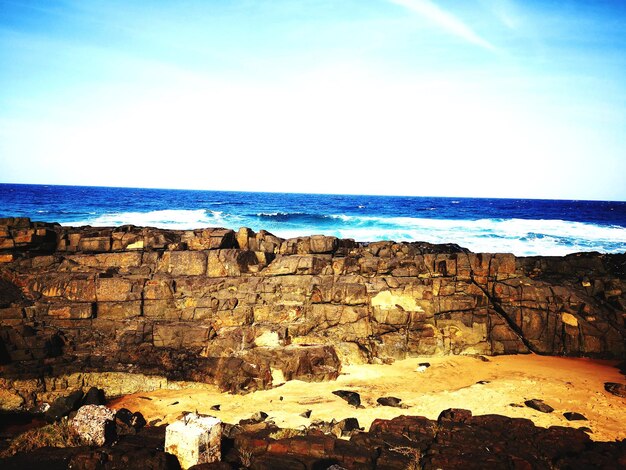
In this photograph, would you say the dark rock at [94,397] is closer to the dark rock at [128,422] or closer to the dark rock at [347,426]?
the dark rock at [128,422]

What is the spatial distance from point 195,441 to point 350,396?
4.86m

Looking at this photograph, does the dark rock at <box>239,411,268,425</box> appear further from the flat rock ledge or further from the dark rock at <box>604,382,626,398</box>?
the dark rock at <box>604,382,626,398</box>

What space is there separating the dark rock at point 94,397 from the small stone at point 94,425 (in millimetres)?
1985

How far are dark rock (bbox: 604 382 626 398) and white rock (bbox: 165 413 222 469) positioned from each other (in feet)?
34.8

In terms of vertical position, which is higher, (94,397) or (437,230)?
(437,230)

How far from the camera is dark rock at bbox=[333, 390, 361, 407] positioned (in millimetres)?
10852

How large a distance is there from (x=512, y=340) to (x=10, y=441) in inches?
592

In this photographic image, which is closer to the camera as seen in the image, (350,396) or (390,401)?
(390,401)

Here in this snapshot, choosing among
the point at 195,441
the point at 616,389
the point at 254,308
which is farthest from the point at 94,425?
the point at 616,389

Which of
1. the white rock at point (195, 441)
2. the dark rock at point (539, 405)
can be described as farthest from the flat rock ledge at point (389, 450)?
the dark rock at point (539, 405)

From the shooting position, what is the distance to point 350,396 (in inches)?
438

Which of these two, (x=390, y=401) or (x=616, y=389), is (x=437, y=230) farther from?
(x=390, y=401)

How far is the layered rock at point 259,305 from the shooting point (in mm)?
12758

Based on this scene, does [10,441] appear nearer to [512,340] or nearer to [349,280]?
[349,280]
